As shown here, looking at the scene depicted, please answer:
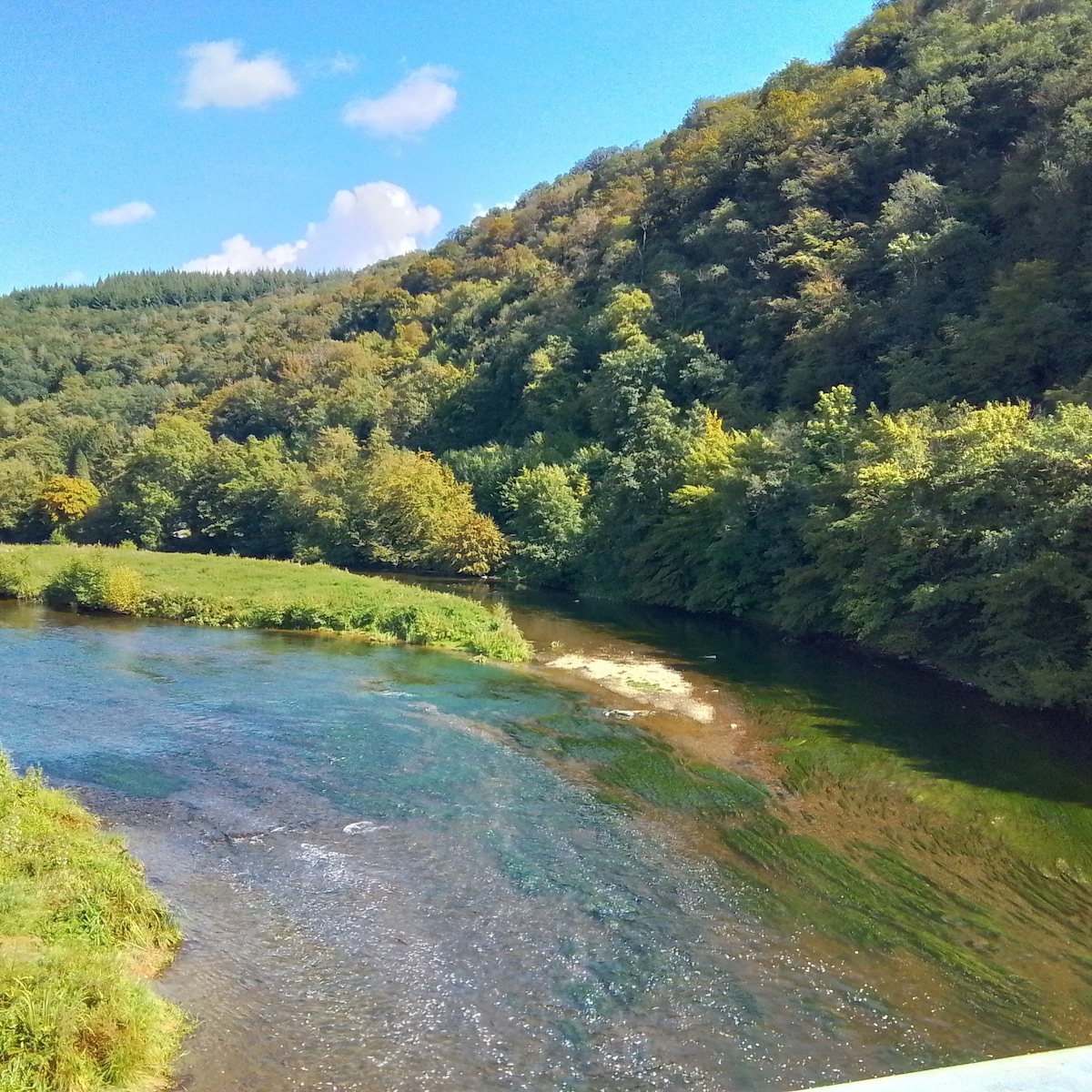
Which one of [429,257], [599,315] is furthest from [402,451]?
[429,257]

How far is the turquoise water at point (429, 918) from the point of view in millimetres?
10250

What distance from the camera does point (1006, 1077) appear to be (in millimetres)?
2736

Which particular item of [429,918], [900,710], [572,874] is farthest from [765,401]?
[429,918]

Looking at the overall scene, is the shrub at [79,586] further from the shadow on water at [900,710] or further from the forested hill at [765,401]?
the shadow on water at [900,710]

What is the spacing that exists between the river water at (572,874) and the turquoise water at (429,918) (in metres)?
0.05

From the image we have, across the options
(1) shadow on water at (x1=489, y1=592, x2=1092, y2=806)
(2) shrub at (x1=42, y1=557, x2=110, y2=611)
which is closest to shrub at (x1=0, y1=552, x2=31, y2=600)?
(2) shrub at (x1=42, y1=557, x2=110, y2=611)

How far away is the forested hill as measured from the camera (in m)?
27.7

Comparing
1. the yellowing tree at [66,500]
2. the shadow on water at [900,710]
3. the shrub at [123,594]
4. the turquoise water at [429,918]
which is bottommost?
A: the shadow on water at [900,710]

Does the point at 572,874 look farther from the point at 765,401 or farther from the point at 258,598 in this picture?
the point at 765,401

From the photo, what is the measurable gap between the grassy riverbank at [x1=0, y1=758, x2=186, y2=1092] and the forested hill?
21358 millimetres

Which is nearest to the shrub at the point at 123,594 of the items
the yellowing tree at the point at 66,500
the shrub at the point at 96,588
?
the shrub at the point at 96,588

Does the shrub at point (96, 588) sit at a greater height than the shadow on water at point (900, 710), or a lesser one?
greater

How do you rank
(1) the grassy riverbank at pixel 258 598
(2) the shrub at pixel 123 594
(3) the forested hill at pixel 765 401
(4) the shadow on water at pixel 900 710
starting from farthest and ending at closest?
(2) the shrub at pixel 123 594 < (1) the grassy riverbank at pixel 258 598 < (3) the forested hill at pixel 765 401 < (4) the shadow on water at pixel 900 710

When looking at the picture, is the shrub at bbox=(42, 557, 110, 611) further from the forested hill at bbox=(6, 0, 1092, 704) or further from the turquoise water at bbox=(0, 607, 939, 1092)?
the forested hill at bbox=(6, 0, 1092, 704)
